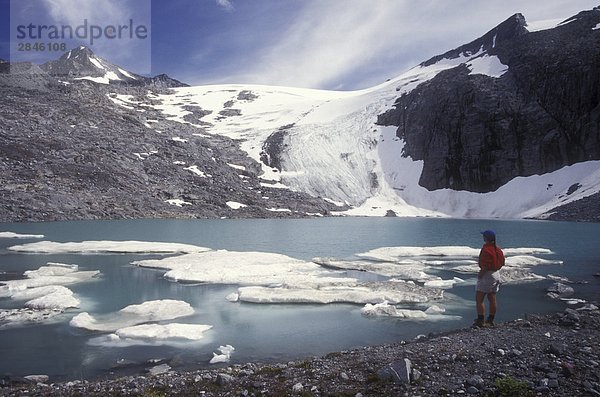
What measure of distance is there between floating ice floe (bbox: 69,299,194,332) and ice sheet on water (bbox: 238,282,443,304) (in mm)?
4083

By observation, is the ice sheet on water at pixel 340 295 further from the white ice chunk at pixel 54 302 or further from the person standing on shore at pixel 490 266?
the white ice chunk at pixel 54 302

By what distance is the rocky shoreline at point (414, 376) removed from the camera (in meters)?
9.45

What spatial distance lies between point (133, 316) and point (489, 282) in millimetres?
15280

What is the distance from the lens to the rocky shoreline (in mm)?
9445

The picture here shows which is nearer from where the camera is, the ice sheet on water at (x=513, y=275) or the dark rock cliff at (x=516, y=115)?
the ice sheet on water at (x=513, y=275)

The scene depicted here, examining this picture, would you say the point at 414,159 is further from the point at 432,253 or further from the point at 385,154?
A: the point at 432,253

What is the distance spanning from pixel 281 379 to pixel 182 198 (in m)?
107

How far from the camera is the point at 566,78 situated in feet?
416

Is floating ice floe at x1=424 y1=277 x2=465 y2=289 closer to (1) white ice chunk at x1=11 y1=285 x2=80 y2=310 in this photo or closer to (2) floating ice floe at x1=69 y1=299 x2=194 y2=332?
(2) floating ice floe at x1=69 y1=299 x2=194 y2=332

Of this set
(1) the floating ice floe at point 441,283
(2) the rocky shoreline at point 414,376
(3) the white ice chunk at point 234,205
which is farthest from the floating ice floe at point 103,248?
(3) the white ice chunk at point 234,205

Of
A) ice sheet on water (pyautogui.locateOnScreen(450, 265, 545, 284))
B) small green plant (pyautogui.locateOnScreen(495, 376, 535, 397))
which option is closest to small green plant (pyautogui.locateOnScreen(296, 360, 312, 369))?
small green plant (pyautogui.locateOnScreen(495, 376, 535, 397))

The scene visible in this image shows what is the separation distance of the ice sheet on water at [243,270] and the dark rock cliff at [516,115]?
117784mm

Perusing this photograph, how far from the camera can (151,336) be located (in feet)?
53.5

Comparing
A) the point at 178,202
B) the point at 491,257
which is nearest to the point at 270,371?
the point at 491,257
